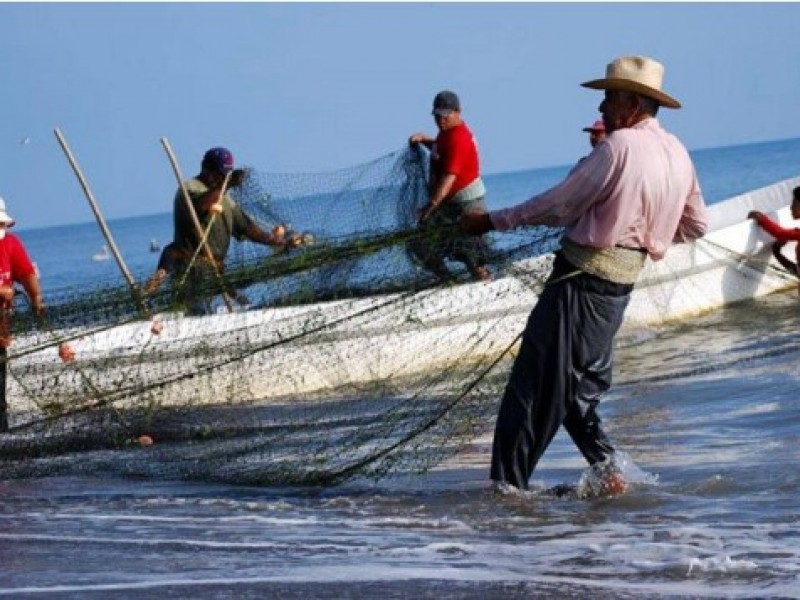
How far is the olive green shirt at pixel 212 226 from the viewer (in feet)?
39.9

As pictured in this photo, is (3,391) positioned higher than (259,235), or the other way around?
(259,235)

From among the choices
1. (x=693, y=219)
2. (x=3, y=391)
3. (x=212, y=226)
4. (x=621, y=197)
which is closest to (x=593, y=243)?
(x=621, y=197)

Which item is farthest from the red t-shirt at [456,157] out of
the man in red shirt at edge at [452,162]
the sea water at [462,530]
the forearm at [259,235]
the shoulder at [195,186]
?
→ the sea water at [462,530]

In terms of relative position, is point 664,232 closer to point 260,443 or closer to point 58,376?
point 260,443

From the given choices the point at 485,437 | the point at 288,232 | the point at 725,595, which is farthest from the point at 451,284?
the point at 288,232

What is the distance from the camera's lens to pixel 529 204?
21.1ft

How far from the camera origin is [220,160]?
12234mm

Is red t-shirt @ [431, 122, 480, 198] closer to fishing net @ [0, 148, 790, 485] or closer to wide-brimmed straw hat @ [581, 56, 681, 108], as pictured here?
fishing net @ [0, 148, 790, 485]

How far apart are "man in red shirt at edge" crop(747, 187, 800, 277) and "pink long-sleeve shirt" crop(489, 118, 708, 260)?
8.93m

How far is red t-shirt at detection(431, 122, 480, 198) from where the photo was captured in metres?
12.0

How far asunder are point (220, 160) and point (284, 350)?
426 centimetres

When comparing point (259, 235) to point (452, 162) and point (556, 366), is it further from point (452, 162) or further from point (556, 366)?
point (556, 366)

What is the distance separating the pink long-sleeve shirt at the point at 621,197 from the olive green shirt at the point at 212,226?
568 cm

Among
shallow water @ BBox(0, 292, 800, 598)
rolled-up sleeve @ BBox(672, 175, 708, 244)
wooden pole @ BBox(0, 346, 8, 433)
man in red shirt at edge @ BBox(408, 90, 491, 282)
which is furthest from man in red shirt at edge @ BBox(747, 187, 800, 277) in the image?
rolled-up sleeve @ BBox(672, 175, 708, 244)
